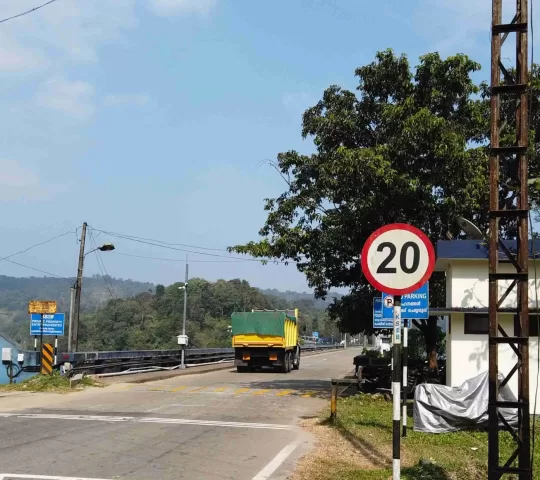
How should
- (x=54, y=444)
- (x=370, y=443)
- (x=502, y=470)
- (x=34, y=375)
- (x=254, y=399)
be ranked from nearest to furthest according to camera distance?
(x=502, y=470) → (x=54, y=444) → (x=370, y=443) → (x=254, y=399) → (x=34, y=375)

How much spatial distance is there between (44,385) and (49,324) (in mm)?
3420

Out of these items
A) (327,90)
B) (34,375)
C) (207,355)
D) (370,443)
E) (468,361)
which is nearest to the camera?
(370,443)

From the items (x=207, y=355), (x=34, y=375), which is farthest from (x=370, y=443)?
(x=207, y=355)

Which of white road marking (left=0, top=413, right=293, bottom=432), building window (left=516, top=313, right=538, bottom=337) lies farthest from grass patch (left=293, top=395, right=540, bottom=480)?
building window (left=516, top=313, right=538, bottom=337)

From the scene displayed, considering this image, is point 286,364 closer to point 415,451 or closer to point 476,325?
point 476,325

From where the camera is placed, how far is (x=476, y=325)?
14352 mm

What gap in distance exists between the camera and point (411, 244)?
6676 mm

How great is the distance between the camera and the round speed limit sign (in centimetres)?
667

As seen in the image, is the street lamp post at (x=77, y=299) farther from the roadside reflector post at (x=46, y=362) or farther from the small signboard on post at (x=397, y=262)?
the small signboard on post at (x=397, y=262)

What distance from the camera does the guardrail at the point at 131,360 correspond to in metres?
23.1

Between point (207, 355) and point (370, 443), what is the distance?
31536 mm

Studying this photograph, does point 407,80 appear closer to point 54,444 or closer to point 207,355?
point 54,444

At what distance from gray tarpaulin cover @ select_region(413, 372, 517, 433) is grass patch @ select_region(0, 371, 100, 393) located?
1181cm

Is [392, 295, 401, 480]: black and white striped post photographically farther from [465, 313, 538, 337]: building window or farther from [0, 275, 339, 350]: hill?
[0, 275, 339, 350]: hill
